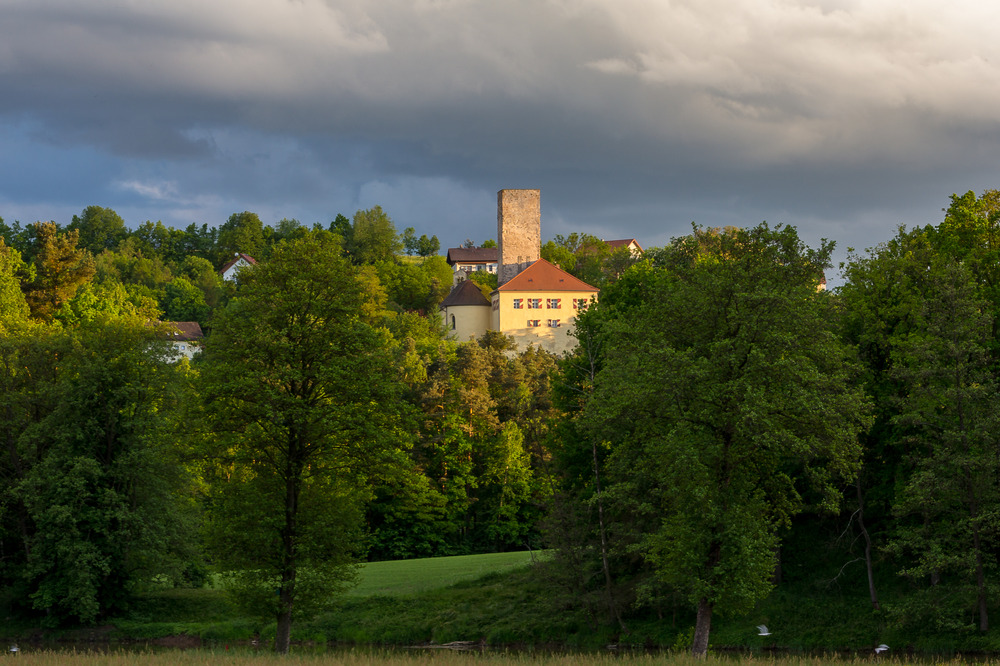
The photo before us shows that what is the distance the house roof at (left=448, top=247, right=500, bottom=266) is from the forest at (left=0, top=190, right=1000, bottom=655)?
431 feet

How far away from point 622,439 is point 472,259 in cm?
15304

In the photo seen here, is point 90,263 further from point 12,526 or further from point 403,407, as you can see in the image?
point 403,407

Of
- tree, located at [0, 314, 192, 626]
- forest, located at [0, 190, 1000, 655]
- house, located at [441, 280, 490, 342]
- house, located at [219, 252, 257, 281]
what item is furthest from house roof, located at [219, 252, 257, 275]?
tree, located at [0, 314, 192, 626]

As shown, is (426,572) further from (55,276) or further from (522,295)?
(522,295)

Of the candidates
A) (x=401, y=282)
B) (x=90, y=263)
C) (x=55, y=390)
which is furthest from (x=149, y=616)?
(x=401, y=282)

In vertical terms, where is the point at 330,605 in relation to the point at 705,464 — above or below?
below

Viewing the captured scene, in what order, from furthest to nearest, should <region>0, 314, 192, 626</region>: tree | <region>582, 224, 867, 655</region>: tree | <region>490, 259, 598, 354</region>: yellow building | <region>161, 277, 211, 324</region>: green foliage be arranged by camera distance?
<region>161, 277, 211, 324</region>: green foliage
<region>490, 259, 598, 354</region>: yellow building
<region>0, 314, 192, 626</region>: tree
<region>582, 224, 867, 655</region>: tree

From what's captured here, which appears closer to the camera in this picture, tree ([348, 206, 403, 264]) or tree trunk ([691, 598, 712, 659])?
tree trunk ([691, 598, 712, 659])

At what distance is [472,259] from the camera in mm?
182625

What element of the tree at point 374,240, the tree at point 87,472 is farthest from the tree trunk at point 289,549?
the tree at point 374,240

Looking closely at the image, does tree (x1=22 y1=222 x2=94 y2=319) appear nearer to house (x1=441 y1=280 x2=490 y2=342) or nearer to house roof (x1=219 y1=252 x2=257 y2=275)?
house (x1=441 y1=280 x2=490 y2=342)

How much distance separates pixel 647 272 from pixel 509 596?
18.0 m

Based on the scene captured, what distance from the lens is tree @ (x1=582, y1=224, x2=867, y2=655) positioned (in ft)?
85.6

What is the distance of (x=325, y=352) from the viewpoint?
28031 mm
